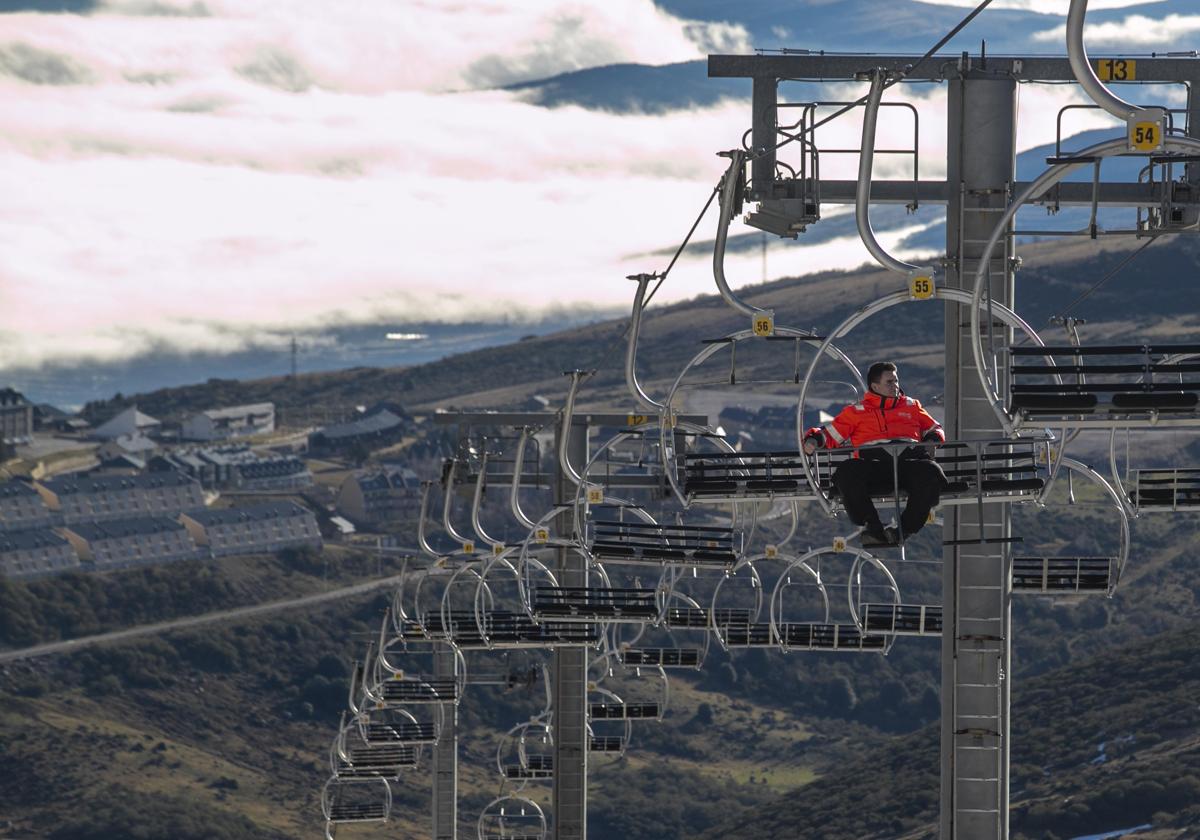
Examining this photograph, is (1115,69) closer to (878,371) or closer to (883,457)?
(878,371)

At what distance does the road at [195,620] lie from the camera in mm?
182000

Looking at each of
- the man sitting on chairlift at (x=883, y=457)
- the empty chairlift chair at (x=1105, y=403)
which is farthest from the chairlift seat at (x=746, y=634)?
the empty chairlift chair at (x=1105, y=403)

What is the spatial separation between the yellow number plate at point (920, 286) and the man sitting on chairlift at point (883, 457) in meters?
1.41

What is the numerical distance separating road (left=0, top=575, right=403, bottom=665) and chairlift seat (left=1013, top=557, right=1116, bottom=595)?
519 feet

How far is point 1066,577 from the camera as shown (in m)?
25.4

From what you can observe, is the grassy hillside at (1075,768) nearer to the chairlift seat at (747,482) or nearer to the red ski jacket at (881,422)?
the chairlift seat at (747,482)

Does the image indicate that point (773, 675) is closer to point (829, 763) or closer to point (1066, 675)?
point (829, 763)

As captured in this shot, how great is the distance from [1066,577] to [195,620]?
172401mm

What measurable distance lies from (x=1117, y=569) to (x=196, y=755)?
138263 mm

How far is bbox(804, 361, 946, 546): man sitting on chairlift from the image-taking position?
2211 cm

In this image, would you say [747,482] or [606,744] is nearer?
[747,482]

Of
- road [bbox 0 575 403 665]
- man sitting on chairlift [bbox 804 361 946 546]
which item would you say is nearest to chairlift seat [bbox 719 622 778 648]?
man sitting on chairlift [bbox 804 361 946 546]

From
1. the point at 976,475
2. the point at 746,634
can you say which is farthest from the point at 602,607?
the point at 976,475

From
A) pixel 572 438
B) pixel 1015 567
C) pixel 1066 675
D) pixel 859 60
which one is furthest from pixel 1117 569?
pixel 1066 675
